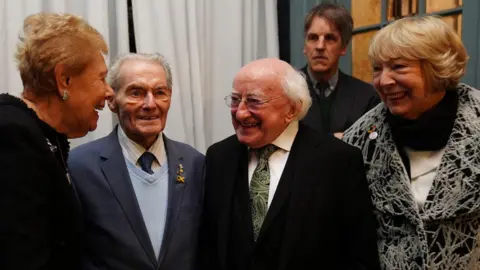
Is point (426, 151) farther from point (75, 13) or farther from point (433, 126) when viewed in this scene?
point (75, 13)

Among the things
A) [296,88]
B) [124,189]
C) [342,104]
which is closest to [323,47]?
[342,104]

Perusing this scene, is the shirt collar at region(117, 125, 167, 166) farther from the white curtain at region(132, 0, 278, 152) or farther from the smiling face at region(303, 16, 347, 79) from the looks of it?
the white curtain at region(132, 0, 278, 152)

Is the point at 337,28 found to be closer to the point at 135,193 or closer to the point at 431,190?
the point at 431,190

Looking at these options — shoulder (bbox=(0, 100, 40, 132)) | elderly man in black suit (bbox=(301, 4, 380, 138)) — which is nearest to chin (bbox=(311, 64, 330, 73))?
elderly man in black suit (bbox=(301, 4, 380, 138))

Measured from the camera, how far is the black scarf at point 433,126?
1668mm

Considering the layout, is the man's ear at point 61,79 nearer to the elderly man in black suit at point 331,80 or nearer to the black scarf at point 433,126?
the black scarf at point 433,126

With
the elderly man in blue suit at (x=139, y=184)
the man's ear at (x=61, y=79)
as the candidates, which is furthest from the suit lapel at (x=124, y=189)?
the man's ear at (x=61, y=79)

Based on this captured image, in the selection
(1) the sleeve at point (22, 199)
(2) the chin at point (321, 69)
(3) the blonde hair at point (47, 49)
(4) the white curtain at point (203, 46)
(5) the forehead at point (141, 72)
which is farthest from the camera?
(4) the white curtain at point (203, 46)

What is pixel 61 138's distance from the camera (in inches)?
55.3

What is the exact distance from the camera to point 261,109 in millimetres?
1728

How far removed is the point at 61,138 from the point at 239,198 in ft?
1.93

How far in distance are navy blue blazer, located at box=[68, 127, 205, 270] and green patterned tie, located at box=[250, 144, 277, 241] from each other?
0.21 meters

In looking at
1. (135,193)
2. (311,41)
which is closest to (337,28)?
(311,41)

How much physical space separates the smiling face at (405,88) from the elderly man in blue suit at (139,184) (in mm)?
679
